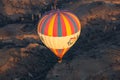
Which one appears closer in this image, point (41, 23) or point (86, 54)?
point (41, 23)

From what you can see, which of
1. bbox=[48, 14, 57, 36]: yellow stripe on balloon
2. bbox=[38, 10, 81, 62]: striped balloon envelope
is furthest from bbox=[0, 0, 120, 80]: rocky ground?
bbox=[48, 14, 57, 36]: yellow stripe on balloon

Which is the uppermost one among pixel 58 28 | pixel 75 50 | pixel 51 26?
pixel 51 26

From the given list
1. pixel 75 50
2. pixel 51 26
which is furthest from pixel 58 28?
pixel 75 50

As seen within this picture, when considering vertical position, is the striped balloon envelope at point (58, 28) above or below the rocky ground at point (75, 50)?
above

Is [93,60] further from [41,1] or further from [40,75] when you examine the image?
[41,1]

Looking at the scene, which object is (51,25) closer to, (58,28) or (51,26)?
(51,26)

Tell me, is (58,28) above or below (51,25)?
below

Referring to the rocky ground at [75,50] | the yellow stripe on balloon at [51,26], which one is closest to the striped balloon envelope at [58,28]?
the yellow stripe on balloon at [51,26]

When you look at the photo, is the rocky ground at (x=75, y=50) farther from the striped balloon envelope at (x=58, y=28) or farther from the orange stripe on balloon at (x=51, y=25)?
the orange stripe on balloon at (x=51, y=25)

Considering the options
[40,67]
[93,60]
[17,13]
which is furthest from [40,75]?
[17,13]
